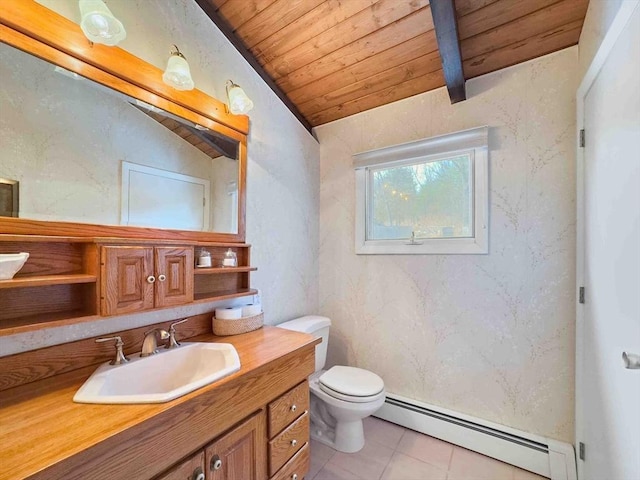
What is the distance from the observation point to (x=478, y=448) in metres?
1.66

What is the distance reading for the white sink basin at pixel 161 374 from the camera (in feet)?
2.71

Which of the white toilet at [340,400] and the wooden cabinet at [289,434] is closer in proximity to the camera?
the wooden cabinet at [289,434]

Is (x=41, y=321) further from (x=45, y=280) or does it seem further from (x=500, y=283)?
(x=500, y=283)

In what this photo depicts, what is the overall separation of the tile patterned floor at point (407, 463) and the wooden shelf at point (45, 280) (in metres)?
1.46

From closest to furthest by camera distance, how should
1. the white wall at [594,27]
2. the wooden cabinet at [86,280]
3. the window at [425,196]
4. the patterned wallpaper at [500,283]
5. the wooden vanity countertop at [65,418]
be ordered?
the wooden vanity countertop at [65,418]
the wooden cabinet at [86,280]
the white wall at [594,27]
the patterned wallpaper at [500,283]
the window at [425,196]

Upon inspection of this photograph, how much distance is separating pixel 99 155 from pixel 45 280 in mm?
520

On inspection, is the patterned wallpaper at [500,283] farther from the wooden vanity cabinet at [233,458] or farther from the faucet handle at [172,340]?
the faucet handle at [172,340]

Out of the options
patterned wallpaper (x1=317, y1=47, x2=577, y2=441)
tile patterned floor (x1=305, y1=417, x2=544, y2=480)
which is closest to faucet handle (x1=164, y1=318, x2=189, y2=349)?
tile patterned floor (x1=305, y1=417, x2=544, y2=480)

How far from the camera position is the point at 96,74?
1.09 metres

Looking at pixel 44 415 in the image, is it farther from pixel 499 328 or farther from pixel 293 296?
pixel 499 328

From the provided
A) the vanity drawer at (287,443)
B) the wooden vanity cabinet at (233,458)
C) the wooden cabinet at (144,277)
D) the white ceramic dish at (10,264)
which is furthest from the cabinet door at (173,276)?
A: the vanity drawer at (287,443)

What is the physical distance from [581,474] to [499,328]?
→ 0.71 m

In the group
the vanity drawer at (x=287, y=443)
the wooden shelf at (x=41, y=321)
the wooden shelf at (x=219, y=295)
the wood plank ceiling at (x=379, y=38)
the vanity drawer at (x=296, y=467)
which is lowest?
the vanity drawer at (x=296, y=467)

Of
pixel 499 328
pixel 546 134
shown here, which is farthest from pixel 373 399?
pixel 546 134
